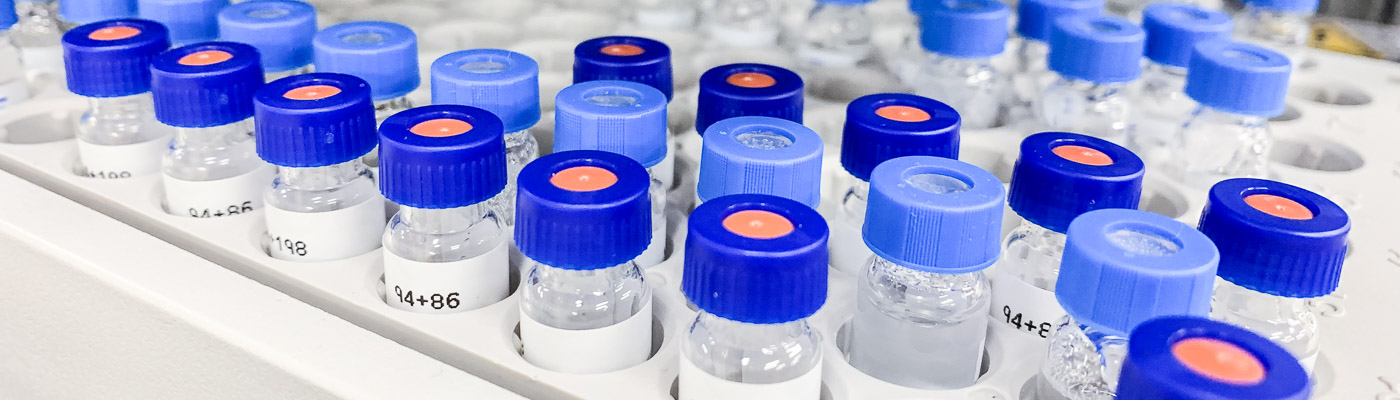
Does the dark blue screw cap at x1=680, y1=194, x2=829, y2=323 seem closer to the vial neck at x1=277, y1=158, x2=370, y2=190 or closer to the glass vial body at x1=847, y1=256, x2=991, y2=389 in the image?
the glass vial body at x1=847, y1=256, x2=991, y2=389

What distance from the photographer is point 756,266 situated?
0.39 m

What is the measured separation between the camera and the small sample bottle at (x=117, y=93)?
2.01 feet

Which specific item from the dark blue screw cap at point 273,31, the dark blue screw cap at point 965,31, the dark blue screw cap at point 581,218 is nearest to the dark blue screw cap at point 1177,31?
the dark blue screw cap at point 965,31

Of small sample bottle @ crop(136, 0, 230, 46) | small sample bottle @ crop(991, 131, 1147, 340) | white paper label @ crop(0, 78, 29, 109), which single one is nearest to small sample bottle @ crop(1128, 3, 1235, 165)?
small sample bottle @ crop(991, 131, 1147, 340)

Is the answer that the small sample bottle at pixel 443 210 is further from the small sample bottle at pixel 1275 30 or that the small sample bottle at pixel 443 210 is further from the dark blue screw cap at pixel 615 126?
the small sample bottle at pixel 1275 30

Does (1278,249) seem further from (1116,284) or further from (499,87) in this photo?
(499,87)

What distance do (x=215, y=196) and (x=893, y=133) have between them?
38 centimetres

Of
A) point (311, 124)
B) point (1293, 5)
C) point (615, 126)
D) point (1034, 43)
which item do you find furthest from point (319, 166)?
point (1293, 5)

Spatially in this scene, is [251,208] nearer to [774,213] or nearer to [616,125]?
[616,125]

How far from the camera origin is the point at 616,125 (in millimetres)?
526

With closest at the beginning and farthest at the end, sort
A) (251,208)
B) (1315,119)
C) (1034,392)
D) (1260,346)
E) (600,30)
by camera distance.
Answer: (1260,346) < (1034,392) < (251,208) < (1315,119) < (600,30)

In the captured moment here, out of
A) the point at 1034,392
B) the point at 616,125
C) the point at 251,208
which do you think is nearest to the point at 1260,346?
the point at 1034,392

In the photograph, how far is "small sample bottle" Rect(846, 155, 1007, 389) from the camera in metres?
0.44

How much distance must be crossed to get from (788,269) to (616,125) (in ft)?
0.54
